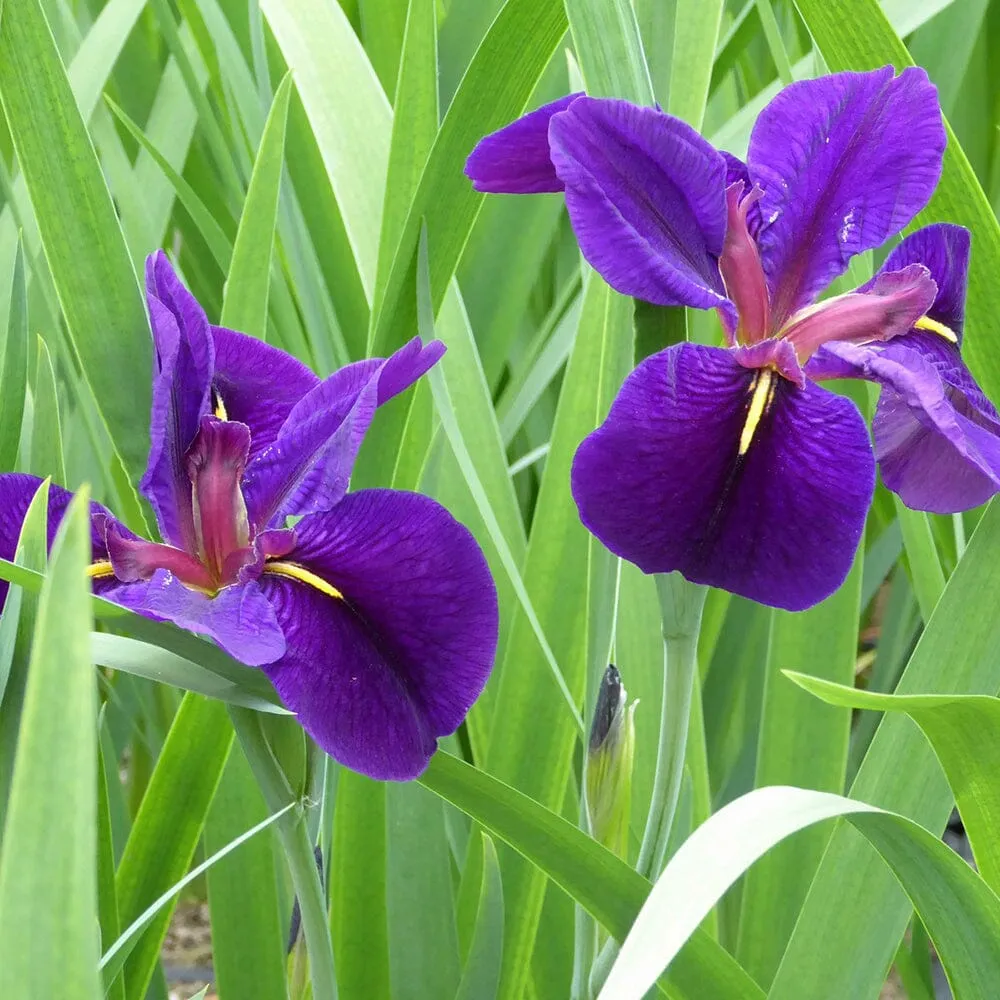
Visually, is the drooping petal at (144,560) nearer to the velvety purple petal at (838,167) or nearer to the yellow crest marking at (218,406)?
the yellow crest marking at (218,406)

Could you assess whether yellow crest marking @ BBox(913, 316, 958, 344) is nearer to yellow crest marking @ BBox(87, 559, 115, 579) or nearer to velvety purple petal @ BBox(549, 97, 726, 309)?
velvety purple petal @ BBox(549, 97, 726, 309)

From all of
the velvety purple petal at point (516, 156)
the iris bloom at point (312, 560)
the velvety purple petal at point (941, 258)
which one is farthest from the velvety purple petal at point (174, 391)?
the velvety purple petal at point (941, 258)

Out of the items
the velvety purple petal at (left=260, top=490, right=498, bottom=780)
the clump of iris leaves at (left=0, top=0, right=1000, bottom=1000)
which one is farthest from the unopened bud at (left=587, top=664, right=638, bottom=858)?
the velvety purple petal at (left=260, top=490, right=498, bottom=780)

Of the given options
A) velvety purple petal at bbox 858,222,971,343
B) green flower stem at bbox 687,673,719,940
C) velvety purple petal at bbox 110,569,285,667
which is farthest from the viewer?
green flower stem at bbox 687,673,719,940

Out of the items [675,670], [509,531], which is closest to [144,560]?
[675,670]

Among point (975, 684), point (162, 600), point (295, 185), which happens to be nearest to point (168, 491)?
point (162, 600)

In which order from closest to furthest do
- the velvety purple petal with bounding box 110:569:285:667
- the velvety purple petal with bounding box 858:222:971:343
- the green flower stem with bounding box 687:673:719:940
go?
the velvety purple petal with bounding box 110:569:285:667, the velvety purple petal with bounding box 858:222:971:343, the green flower stem with bounding box 687:673:719:940

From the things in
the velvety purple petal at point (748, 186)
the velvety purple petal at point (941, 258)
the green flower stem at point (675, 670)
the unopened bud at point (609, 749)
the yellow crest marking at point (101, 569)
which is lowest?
the unopened bud at point (609, 749)
